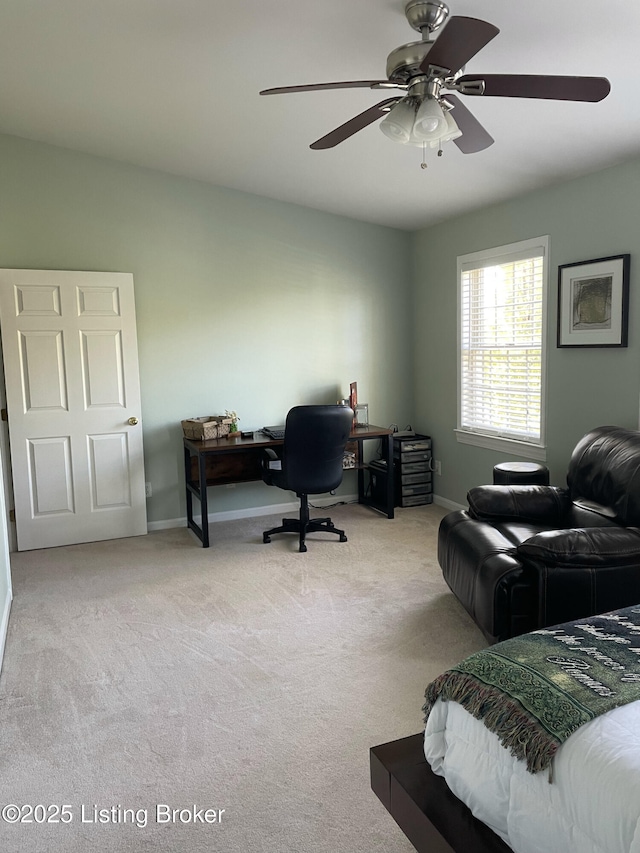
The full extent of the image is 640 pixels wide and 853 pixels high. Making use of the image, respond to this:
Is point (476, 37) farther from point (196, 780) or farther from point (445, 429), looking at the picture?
point (445, 429)

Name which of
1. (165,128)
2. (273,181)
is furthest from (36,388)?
(273,181)

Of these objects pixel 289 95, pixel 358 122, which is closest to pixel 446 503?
pixel 289 95

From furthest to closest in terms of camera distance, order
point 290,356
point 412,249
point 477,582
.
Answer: point 412,249, point 290,356, point 477,582

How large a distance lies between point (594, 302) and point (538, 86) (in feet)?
6.61

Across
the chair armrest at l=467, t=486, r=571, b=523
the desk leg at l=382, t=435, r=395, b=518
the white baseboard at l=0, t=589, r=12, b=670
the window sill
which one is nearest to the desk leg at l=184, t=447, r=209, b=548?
the white baseboard at l=0, t=589, r=12, b=670

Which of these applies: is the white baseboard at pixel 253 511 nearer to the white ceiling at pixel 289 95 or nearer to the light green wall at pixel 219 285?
the light green wall at pixel 219 285

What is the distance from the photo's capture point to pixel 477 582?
9.13ft

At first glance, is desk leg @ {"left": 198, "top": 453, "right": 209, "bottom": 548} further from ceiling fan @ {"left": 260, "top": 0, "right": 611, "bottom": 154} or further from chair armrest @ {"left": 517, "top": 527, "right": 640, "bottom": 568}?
ceiling fan @ {"left": 260, "top": 0, "right": 611, "bottom": 154}

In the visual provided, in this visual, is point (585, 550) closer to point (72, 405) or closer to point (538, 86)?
point (538, 86)

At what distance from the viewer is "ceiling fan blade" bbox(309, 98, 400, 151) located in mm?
2226

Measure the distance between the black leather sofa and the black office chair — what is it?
1.11 meters

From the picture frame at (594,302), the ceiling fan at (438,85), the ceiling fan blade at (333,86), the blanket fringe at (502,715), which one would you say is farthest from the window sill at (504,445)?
the blanket fringe at (502,715)

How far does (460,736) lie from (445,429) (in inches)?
155

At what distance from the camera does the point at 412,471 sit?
17.5 ft
